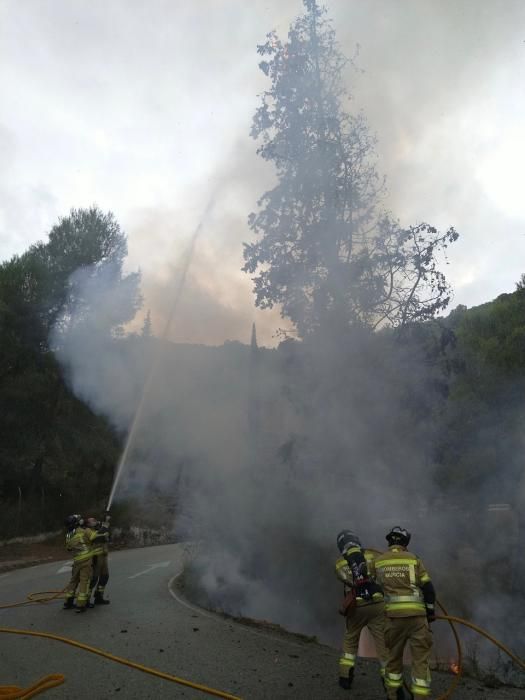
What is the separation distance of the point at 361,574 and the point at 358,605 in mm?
400

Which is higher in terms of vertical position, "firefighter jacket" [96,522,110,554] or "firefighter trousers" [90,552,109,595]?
"firefighter jacket" [96,522,110,554]

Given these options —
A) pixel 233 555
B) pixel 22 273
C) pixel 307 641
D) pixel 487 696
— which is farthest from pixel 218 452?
pixel 22 273

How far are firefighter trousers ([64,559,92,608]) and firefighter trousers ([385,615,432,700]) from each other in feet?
16.4

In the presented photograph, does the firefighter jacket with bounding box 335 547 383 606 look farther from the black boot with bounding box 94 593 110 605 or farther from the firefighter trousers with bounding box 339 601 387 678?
the black boot with bounding box 94 593 110 605

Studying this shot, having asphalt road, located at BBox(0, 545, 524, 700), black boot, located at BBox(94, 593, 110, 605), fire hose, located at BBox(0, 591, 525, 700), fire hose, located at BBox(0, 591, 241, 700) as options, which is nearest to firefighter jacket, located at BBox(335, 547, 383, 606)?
fire hose, located at BBox(0, 591, 525, 700)

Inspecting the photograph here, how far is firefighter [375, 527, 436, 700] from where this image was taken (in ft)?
13.2

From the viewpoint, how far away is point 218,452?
39.4ft

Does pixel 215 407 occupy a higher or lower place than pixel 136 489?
higher

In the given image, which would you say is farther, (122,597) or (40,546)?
(40,546)

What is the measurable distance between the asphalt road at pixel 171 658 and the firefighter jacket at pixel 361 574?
2.39ft

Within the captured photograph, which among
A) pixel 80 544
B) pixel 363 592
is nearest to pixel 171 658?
pixel 363 592

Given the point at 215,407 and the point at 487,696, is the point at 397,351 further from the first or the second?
the point at 487,696

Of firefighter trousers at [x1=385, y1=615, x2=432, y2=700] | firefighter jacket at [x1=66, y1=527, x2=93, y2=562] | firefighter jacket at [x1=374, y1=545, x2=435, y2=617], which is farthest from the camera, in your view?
Answer: firefighter jacket at [x1=66, y1=527, x2=93, y2=562]

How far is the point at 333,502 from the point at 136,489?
48.0 feet
